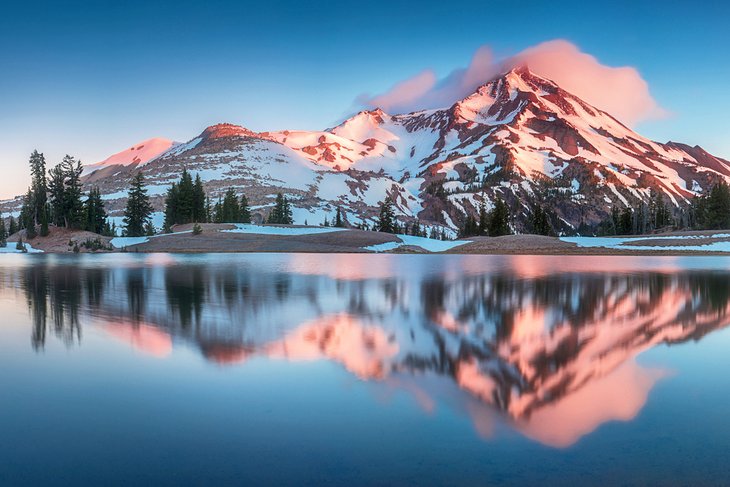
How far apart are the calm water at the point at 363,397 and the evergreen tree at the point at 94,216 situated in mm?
93271

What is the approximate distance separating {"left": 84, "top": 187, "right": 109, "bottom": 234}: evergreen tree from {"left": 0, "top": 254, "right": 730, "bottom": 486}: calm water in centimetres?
9327

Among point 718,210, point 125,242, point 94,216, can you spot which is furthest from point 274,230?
point 718,210

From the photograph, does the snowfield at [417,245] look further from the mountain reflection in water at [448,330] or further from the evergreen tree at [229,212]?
the mountain reflection in water at [448,330]

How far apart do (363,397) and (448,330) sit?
6.33m

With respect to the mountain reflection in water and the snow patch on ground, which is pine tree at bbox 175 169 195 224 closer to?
the snow patch on ground

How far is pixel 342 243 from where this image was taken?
8588 cm

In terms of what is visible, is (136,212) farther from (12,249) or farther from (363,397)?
(363,397)

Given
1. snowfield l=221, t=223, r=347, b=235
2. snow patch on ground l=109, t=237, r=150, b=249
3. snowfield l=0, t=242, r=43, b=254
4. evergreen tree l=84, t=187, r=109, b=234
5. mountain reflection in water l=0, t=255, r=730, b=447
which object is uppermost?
evergreen tree l=84, t=187, r=109, b=234

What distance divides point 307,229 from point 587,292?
7183 centimetres

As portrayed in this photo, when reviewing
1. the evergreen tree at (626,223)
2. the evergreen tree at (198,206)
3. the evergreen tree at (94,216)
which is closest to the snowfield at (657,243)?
the evergreen tree at (626,223)

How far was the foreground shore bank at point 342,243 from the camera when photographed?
7606 cm

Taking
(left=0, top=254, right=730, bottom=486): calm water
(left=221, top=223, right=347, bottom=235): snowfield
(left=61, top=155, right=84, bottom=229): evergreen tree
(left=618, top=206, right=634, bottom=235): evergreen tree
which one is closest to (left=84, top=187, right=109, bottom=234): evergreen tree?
(left=61, top=155, right=84, bottom=229): evergreen tree

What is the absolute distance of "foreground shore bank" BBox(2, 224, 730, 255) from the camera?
250 feet

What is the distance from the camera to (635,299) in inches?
856
